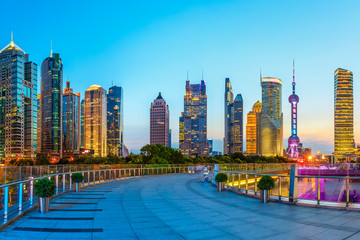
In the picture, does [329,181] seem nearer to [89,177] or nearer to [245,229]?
[245,229]

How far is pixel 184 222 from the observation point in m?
9.18

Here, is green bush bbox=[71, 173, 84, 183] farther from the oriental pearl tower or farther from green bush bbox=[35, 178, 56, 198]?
the oriental pearl tower

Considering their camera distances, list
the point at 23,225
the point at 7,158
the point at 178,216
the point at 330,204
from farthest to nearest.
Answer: the point at 7,158 < the point at 330,204 < the point at 178,216 < the point at 23,225

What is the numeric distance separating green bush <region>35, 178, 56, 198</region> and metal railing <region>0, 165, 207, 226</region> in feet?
1.09

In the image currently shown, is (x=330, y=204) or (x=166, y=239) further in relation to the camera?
(x=330, y=204)

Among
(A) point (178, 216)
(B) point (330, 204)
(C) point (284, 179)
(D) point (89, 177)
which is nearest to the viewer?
(A) point (178, 216)

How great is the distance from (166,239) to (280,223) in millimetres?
3719

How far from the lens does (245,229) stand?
326 inches

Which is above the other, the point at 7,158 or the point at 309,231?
the point at 309,231

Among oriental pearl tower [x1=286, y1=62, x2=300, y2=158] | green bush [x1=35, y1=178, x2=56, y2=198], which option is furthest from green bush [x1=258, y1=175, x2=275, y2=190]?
oriental pearl tower [x1=286, y1=62, x2=300, y2=158]

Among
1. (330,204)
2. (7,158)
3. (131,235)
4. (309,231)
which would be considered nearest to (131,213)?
(131,235)

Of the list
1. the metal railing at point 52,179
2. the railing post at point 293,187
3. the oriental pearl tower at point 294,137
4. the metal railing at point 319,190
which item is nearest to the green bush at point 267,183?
the metal railing at point 319,190

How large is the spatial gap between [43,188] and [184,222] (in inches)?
205

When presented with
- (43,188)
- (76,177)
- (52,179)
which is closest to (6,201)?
(43,188)
